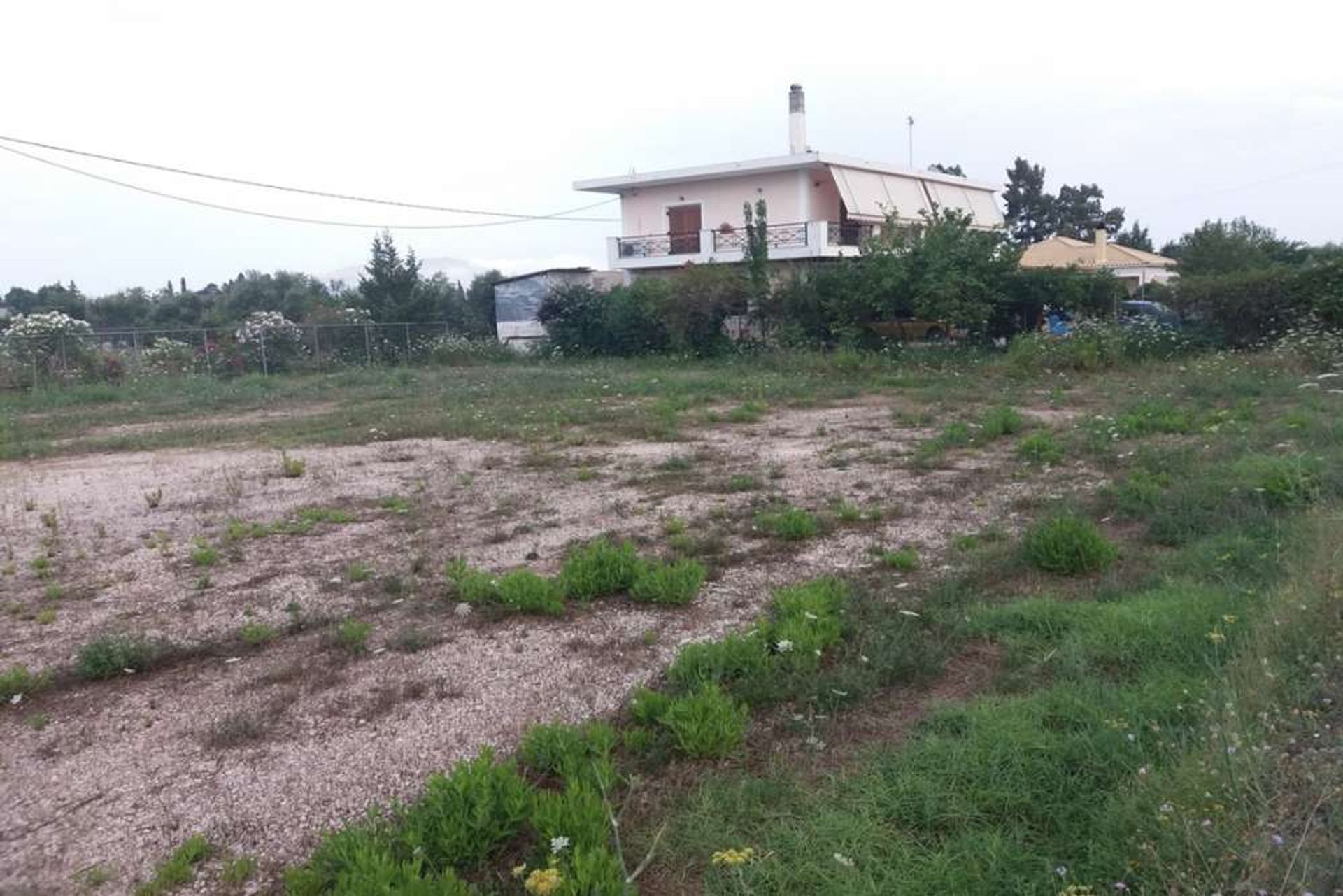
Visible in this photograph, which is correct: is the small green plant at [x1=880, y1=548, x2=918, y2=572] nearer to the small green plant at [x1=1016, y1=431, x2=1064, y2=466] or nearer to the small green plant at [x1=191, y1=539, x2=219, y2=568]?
the small green plant at [x1=1016, y1=431, x2=1064, y2=466]

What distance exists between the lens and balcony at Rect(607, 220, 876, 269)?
29.9 m

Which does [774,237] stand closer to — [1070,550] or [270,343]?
[270,343]

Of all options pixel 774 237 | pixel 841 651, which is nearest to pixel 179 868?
pixel 841 651

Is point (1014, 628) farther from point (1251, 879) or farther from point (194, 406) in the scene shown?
point (194, 406)

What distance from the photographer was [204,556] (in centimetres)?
678

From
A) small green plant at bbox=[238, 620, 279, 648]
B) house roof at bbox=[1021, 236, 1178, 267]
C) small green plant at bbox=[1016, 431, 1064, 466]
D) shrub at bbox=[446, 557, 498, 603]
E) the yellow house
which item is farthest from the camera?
the yellow house

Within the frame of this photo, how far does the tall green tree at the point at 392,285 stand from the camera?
3278cm

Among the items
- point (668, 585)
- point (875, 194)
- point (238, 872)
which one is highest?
point (875, 194)

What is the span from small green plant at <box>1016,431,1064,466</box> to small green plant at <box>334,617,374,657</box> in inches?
249

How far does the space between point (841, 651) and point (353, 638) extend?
2448 mm

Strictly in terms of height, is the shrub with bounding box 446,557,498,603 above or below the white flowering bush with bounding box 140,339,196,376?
below

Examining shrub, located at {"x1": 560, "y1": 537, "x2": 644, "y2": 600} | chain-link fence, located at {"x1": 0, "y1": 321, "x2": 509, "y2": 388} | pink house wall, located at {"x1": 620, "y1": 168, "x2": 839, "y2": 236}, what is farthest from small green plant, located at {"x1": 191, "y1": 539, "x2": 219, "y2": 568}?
pink house wall, located at {"x1": 620, "y1": 168, "x2": 839, "y2": 236}

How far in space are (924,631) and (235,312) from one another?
4457 centimetres

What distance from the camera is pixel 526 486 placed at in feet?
29.9
